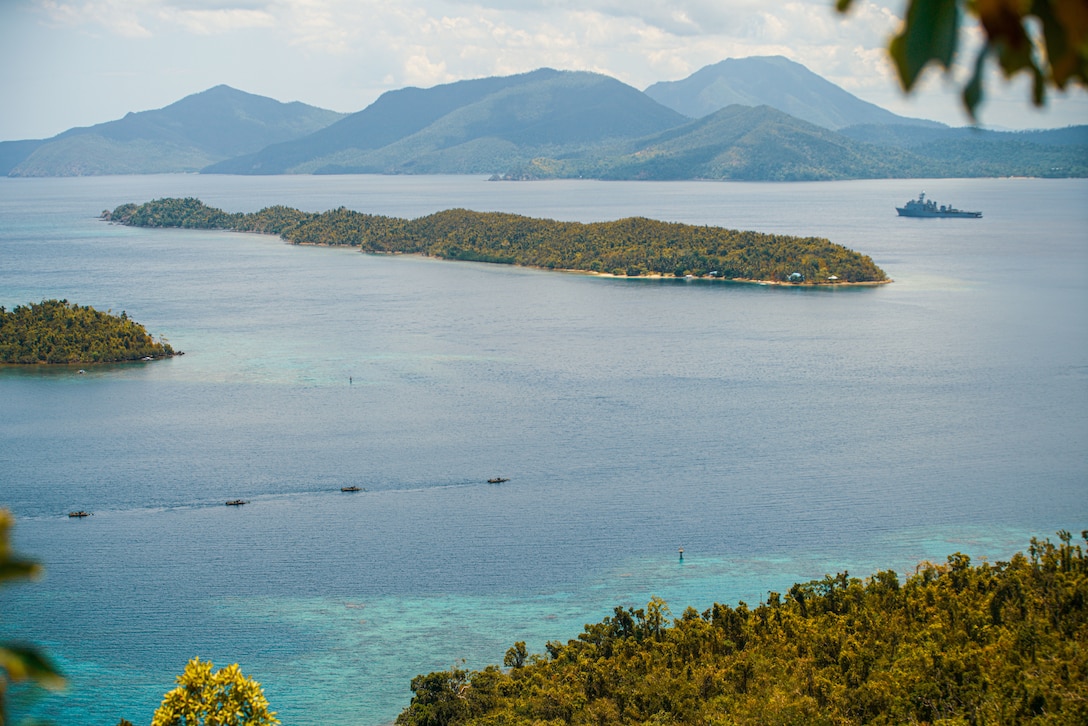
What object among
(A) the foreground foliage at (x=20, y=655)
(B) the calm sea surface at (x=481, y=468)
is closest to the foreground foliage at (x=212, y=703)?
(B) the calm sea surface at (x=481, y=468)

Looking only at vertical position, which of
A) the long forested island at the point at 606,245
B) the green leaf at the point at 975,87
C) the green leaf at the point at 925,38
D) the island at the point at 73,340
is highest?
the long forested island at the point at 606,245

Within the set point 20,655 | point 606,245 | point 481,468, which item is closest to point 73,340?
point 481,468

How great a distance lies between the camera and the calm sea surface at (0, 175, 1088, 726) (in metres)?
26.5

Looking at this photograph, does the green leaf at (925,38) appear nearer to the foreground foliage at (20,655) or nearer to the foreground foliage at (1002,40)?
the foreground foliage at (1002,40)

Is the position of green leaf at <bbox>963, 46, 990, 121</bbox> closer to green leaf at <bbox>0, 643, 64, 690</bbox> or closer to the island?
green leaf at <bbox>0, 643, 64, 690</bbox>

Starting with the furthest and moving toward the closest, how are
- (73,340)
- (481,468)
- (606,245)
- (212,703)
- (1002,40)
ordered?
1. (606,245)
2. (73,340)
3. (481,468)
4. (212,703)
5. (1002,40)

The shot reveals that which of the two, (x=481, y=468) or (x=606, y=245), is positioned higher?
(x=606, y=245)

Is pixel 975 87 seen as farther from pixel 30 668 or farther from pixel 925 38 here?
pixel 30 668

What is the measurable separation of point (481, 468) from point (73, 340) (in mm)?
30832

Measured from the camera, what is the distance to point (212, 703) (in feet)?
53.0

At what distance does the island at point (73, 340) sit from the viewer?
55875 millimetres

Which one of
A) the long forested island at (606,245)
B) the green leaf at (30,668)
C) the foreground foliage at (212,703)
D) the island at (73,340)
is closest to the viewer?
the green leaf at (30,668)

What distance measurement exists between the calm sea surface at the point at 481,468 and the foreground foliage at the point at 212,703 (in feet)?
7.21

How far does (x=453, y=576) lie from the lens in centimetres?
2888
